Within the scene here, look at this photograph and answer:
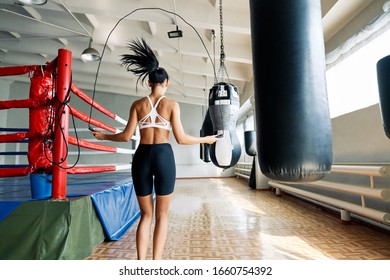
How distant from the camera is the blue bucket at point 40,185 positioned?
1.49m

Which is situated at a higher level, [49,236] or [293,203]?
[49,236]

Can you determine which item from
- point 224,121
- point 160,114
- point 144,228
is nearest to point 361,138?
point 224,121

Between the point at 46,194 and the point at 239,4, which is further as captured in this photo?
the point at 239,4

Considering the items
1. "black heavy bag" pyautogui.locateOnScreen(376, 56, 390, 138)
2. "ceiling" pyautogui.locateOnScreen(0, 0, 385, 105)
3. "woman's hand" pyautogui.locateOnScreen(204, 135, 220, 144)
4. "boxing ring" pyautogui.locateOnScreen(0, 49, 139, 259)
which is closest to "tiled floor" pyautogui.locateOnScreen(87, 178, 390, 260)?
"boxing ring" pyautogui.locateOnScreen(0, 49, 139, 259)

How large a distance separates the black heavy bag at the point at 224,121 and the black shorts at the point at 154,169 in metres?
Result: 0.34

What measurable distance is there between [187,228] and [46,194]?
139cm

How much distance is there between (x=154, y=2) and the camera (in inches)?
160

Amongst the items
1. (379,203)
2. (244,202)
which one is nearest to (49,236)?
(379,203)

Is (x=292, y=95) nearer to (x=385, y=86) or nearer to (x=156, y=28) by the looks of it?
(x=385, y=86)

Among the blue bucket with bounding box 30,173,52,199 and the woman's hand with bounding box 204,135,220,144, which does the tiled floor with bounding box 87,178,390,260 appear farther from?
the woman's hand with bounding box 204,135,220,144

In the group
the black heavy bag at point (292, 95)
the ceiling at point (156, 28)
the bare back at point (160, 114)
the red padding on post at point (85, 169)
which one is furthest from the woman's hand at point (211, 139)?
the ceiling at point (156, 28)

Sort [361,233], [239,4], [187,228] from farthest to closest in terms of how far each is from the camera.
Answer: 1. [239,4]
2. [187,228]
3. [361,233]

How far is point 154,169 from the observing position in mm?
1366
